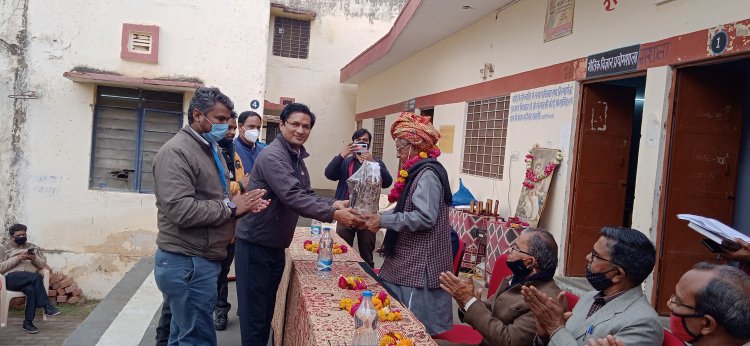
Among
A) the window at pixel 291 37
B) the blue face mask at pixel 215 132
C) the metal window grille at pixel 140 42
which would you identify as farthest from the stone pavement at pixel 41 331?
the window at pixel 291 37

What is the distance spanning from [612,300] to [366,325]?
112cm

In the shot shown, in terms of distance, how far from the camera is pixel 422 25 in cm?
919

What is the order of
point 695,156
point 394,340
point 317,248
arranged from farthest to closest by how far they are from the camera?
point 695,156 < point 317,248 < point 394,340

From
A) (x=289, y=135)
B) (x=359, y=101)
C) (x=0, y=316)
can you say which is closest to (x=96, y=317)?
(x=289, y=135)

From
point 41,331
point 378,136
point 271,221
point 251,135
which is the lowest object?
point 41,331

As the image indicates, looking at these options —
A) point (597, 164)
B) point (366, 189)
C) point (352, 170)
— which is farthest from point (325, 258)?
point (597, 164)

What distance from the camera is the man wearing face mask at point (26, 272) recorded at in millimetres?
8344

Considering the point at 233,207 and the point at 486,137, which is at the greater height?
the point at 486,137

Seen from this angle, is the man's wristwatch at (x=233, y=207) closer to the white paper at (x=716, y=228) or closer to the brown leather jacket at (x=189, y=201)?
the brown leather jacket at (x=189, y=201)

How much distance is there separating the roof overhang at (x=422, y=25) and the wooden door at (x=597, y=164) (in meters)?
2.30

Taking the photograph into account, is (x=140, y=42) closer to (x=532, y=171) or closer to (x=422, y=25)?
(x=422, y=25)

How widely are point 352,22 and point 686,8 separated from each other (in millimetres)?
13213

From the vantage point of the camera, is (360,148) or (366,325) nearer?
(366,325)

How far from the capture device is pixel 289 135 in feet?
11.2
